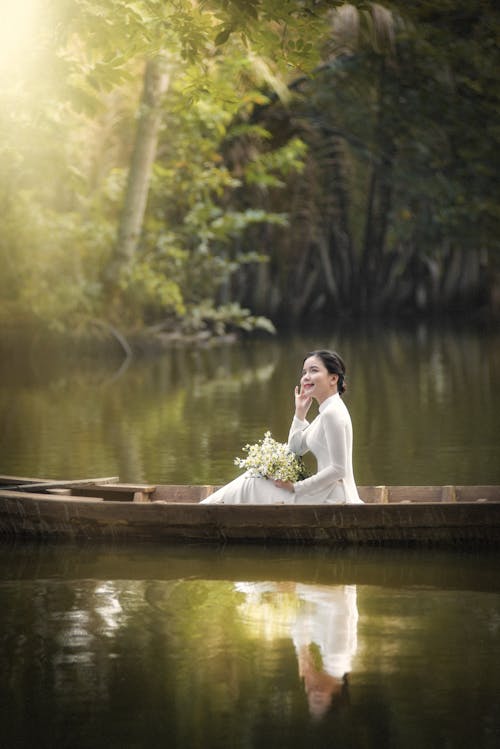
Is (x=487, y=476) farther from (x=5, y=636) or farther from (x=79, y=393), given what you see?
(x=79, y=393)

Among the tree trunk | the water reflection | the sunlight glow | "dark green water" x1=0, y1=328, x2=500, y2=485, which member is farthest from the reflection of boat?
the tree trunk

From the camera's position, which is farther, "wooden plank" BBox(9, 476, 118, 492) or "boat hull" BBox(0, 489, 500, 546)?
"wooden plank" BBox(9, 476, 118, 492)

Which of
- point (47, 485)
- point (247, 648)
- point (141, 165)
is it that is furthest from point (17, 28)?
point (141, 165)

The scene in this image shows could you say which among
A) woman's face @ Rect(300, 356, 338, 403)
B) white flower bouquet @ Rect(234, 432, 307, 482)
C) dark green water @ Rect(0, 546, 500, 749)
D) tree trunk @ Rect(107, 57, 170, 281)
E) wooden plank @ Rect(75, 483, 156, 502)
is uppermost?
tree trunk @ Rect(107, 57, 170, 281)

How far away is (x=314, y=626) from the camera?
286 inches

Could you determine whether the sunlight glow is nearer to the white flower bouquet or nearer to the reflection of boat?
the reflection of boat

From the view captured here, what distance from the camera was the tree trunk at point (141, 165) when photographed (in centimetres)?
2833

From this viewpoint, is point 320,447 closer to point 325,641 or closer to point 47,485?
point 47,485

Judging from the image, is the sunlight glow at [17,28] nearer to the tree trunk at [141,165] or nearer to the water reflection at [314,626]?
the water reflection at [314,626]

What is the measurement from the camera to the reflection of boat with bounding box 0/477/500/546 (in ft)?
29.5

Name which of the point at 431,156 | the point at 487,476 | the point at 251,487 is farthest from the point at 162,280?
the point at 251,487

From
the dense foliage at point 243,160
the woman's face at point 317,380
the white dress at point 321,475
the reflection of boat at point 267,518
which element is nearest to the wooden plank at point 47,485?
the reflection of boat at point 267,518

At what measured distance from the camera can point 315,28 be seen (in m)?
10.4

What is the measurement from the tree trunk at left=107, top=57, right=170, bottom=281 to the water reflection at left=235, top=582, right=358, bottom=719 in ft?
67.4
